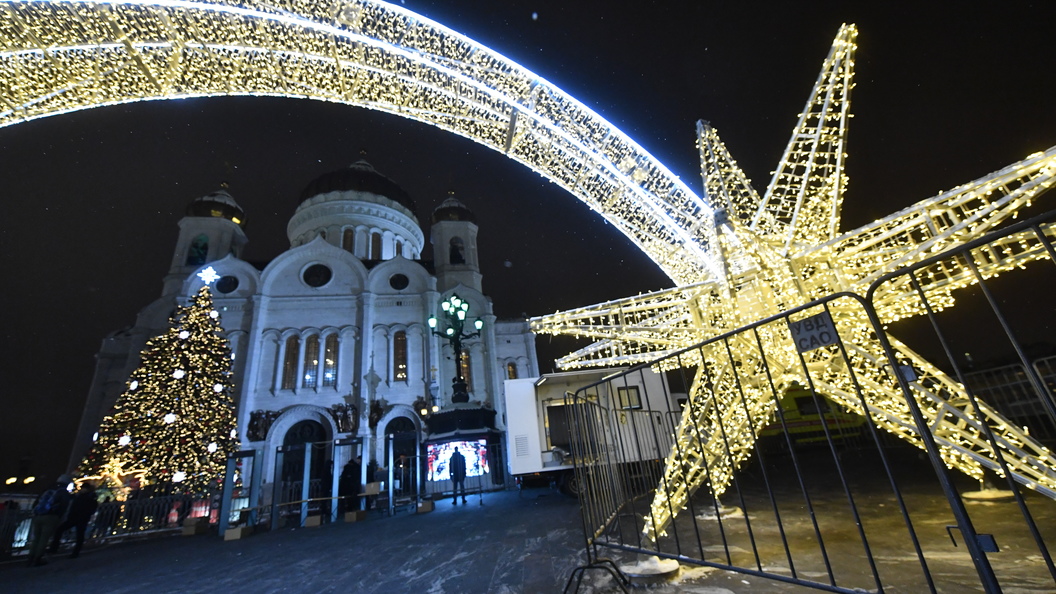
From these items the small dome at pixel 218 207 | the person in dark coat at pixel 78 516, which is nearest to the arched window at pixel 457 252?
the small dome at pixel 218 207

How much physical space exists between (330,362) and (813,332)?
77.4ft

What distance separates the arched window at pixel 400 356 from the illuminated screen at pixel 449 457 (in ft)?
21.8

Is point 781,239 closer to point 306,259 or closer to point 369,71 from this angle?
point 369,71

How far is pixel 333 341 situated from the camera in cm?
2298

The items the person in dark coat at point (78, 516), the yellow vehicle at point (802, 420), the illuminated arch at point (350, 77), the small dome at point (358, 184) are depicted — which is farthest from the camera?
the small dome at point (358, 184)

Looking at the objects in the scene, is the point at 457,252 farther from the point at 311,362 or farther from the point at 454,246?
the point at 311,362

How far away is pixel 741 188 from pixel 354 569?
23.1ft

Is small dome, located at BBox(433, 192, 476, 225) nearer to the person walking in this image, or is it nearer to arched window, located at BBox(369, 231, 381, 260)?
arched window, located at BBox(369, 231, 381, 260)

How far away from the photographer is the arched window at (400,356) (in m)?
22.3

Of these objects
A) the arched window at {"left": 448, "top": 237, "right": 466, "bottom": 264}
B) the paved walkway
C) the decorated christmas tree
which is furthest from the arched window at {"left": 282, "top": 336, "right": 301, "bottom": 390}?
the paved walkway

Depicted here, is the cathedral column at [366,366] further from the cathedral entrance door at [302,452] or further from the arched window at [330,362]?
the cathedral entrance door at [302,452]

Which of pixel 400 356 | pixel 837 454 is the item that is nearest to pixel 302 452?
pixel 400 356

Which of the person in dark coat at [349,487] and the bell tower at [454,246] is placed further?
the bell tower at [454,246]

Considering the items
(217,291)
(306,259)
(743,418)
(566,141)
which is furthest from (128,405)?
(743,418)
